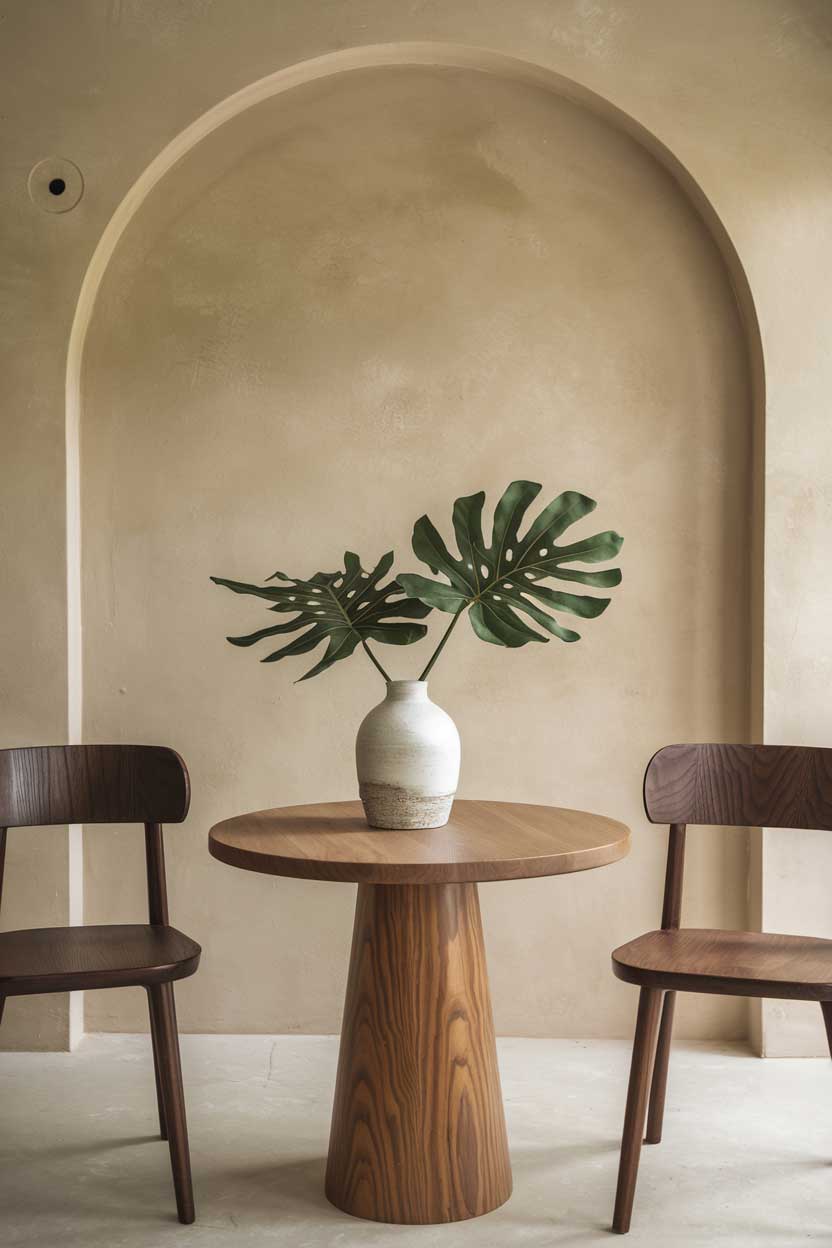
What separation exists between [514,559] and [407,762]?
468 mm

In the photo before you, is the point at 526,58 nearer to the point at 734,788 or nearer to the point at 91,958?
the point at 734,788

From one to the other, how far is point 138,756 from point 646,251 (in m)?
2.01

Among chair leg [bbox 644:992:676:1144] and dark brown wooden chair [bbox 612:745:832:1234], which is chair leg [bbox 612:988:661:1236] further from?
chair leg [bbox 644:992:676:1144]

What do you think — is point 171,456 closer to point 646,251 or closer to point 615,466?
point 615,466

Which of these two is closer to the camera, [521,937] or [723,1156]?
[723,1156]

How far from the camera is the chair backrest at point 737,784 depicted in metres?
2.50

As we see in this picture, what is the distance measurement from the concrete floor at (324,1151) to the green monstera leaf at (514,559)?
115 centimetres

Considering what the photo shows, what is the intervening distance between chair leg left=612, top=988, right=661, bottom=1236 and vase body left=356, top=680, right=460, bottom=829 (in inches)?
21.4

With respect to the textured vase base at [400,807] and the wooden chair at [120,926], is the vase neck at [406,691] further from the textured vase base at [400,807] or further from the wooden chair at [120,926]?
the wooden chair at [120,926]

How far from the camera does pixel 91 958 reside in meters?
2.18

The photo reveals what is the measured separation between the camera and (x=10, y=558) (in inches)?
122

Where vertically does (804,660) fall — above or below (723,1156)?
above

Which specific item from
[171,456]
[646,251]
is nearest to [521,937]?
[171,456]

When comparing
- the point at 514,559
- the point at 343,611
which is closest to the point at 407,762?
the point at 343,611
